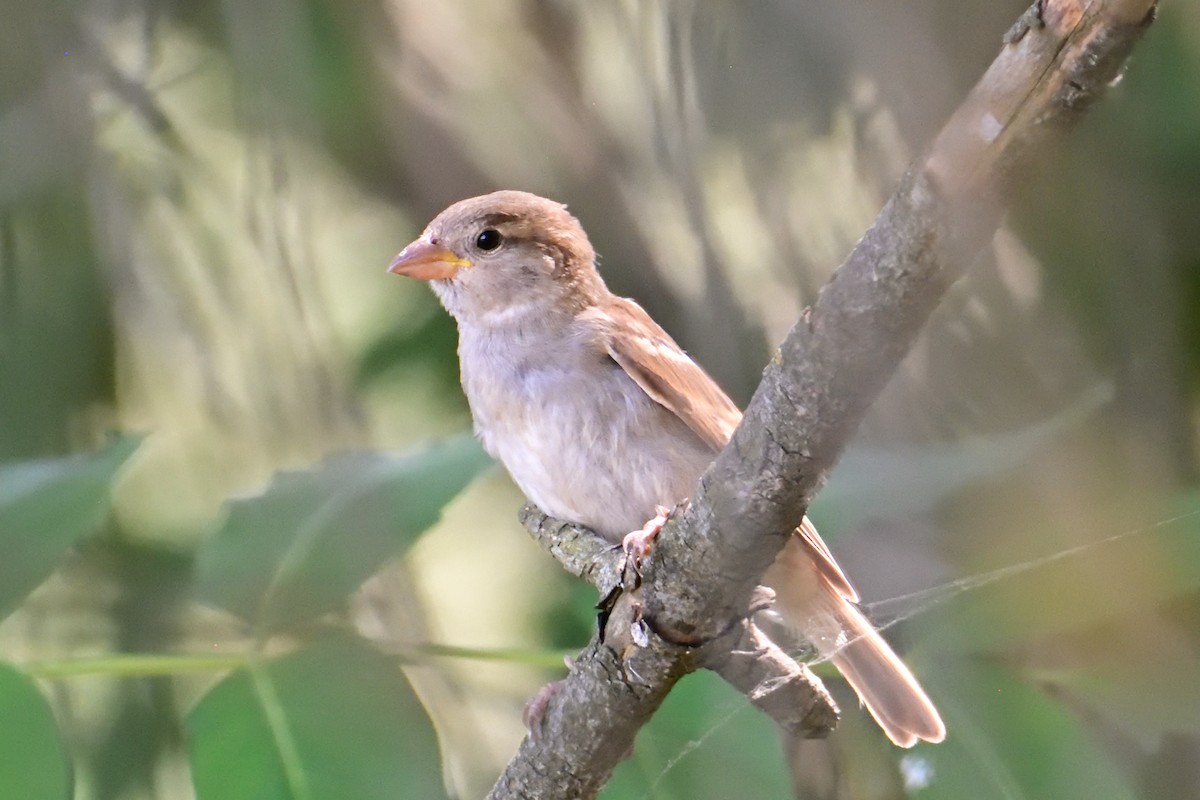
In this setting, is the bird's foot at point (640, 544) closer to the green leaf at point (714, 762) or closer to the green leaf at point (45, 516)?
the green leaf at point (714, 762)

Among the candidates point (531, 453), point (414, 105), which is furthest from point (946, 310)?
point (414, 105)

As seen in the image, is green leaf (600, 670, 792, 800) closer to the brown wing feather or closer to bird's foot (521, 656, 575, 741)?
the brown wing feather

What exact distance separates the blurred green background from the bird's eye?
336 millimetres

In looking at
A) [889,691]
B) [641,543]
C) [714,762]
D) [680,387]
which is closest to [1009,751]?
[889,691]

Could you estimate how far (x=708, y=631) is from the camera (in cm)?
127

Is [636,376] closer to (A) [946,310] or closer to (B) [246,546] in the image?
(A) [946,310]

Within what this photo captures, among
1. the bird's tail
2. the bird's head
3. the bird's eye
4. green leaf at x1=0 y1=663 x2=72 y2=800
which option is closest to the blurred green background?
green leaf at x1=0 y1=663 x2=72 y2=800

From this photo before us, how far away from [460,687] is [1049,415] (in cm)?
107

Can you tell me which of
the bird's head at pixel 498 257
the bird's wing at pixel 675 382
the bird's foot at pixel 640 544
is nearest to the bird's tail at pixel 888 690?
the bird's wing at pixel 675 382

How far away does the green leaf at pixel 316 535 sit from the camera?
2.09 m

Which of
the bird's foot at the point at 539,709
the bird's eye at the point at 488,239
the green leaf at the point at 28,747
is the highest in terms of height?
the bird's eye at the point at 488,239

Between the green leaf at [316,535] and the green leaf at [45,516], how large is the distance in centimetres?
20

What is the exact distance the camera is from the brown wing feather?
74.0 inches

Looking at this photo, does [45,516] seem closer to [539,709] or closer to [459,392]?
[459,392]
